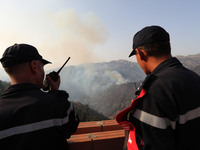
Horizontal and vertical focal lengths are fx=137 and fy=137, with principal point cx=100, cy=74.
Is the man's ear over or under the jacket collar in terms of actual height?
over

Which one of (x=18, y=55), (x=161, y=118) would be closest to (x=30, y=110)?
(x=18, y=55)

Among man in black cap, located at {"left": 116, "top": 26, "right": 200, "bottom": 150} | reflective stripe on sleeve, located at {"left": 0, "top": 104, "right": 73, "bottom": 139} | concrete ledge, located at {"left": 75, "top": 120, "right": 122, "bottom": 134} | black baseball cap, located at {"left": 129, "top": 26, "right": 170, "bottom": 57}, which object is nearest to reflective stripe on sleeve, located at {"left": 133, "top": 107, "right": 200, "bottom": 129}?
man in black cap, located at {"left": 116, "top": 26, "right": 200, "bottom": 150}

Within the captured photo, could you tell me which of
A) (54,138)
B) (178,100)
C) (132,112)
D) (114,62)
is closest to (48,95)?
(54,138)

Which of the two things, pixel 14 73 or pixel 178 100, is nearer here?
pixel 178 100

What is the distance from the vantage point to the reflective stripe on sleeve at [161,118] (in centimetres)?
134

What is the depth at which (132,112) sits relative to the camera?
1.57 meters

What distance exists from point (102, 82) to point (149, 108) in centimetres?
11883

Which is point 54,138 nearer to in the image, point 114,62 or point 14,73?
point 14,73

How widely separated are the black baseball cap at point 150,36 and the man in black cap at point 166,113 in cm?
5

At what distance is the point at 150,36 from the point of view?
1.70m

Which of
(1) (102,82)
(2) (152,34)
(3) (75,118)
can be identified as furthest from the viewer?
(1) (102,82)

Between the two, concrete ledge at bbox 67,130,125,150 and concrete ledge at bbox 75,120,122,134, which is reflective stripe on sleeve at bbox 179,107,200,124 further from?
concrete ledge at bbox 75,120,122,134

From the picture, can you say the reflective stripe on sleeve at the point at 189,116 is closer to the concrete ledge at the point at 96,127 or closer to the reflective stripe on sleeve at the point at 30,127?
the reflective stripe on sleeve at the point at 30,127

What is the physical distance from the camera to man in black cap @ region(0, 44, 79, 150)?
149 centimetres
